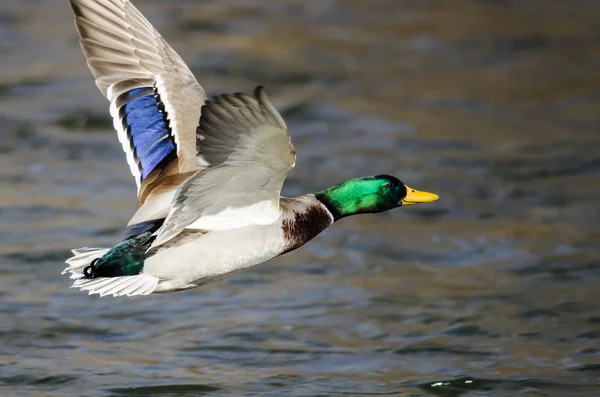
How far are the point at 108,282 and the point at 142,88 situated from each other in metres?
1.16

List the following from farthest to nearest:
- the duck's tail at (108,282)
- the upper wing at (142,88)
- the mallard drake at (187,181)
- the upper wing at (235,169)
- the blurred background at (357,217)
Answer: the blurred background at (357,217) < the upper wing at (142,88) < the duck's tail at (108,282) < the mallard drake at (187,181) < the upper wing at (235,169)

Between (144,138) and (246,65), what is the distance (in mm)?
5842

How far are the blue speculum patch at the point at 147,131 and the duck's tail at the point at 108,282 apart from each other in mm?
Answer: 589

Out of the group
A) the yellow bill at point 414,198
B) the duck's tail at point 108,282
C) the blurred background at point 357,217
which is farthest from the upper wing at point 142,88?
the blurred background at point 357,217

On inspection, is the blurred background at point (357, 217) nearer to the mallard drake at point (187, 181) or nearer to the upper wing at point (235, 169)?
the mallard drake at point (187, 181)

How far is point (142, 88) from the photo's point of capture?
6.43 metres

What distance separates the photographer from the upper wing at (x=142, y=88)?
6215 millimetres

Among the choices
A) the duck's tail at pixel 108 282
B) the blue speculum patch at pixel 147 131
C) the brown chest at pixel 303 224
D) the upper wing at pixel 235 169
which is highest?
the blue speculum patch at pixel 147 131

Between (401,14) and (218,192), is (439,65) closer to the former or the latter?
(401,14)

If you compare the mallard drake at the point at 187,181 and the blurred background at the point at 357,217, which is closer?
the mallard drake at the point at 187,181

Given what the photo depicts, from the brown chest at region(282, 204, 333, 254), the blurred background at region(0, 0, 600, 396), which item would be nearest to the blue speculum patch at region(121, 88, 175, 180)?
the brown chest at region(282, 204, 333, 254)

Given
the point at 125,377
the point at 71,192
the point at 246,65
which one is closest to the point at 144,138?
the point at 125,377

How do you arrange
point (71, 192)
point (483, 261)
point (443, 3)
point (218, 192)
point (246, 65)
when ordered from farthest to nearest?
1. point (443, 3)
2. point (246, 65)
3. point (71, 192)
4. point (483, 261)
5. point (218, 192)

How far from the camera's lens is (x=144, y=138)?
6.32 metres
